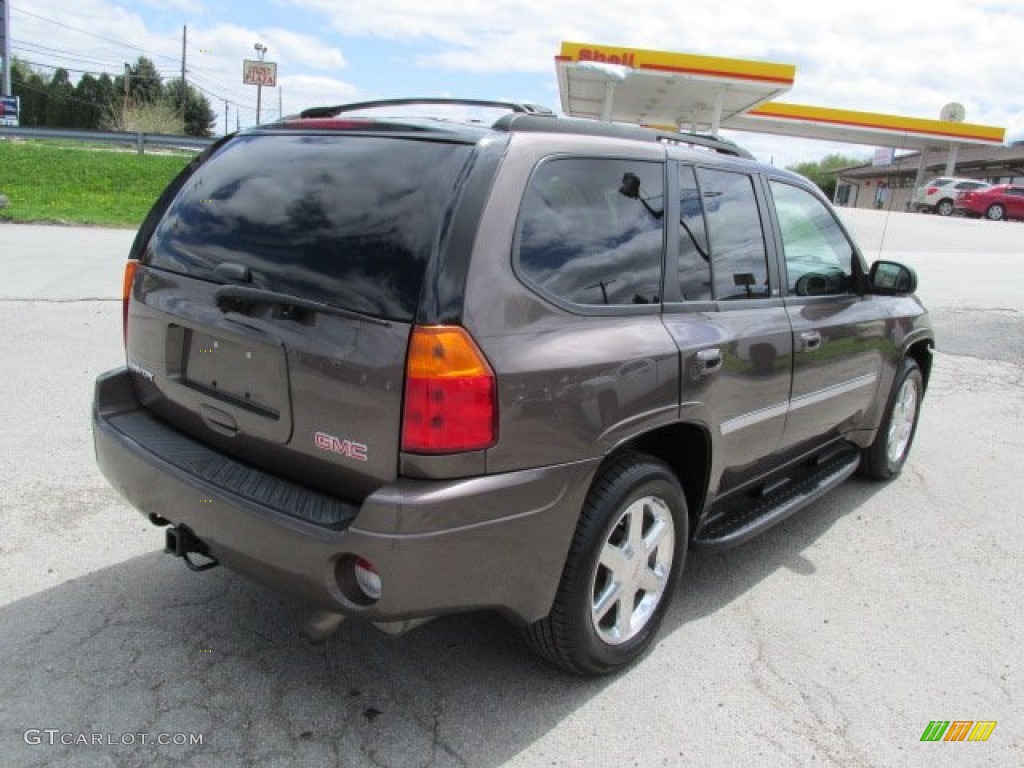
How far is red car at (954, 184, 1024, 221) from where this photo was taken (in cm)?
3300

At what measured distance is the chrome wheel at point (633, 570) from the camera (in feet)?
9.30

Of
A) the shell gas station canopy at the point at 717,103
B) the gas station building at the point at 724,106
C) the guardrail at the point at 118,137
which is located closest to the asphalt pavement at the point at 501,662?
the gas station building at the point at 724,106

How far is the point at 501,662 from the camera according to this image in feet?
9.78

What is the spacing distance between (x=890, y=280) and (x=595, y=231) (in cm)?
232

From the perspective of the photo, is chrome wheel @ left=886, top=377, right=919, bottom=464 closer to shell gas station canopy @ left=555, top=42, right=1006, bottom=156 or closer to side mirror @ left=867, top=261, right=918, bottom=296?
side mirror @ left=867, top=261, right=918, bottom=296

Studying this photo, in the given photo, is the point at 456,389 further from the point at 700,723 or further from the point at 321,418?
the point at 700,723

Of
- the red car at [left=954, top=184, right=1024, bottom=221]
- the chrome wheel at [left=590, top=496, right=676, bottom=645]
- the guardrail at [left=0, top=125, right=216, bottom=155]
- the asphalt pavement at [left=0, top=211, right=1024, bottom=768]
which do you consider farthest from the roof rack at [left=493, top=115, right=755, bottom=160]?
the red car at [left=954, top=184, right=1024, bottom=221]

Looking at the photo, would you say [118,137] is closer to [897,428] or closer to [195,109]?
[897,428]

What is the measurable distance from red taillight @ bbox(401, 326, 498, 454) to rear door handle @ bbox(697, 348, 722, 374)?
3.19 feet

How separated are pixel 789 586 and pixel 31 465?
3790 mm

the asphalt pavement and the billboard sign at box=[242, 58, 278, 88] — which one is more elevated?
the billboard sign at box=[242, 58, 278, 88]

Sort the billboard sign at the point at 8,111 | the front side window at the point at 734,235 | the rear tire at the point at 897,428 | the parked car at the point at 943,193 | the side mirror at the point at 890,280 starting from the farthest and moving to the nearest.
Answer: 1. the billboard sign at the point at 8,111
2. the parked car at the point at 943,193
3. the rear tire at the point at 897,428
4. the side mirror at the point at 890,280
5. the front side window at the point at 734,235

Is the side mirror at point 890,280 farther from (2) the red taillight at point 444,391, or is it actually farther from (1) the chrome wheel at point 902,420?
(2) the red taillight at point 444,391

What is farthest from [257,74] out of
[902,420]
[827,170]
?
[827,170]
